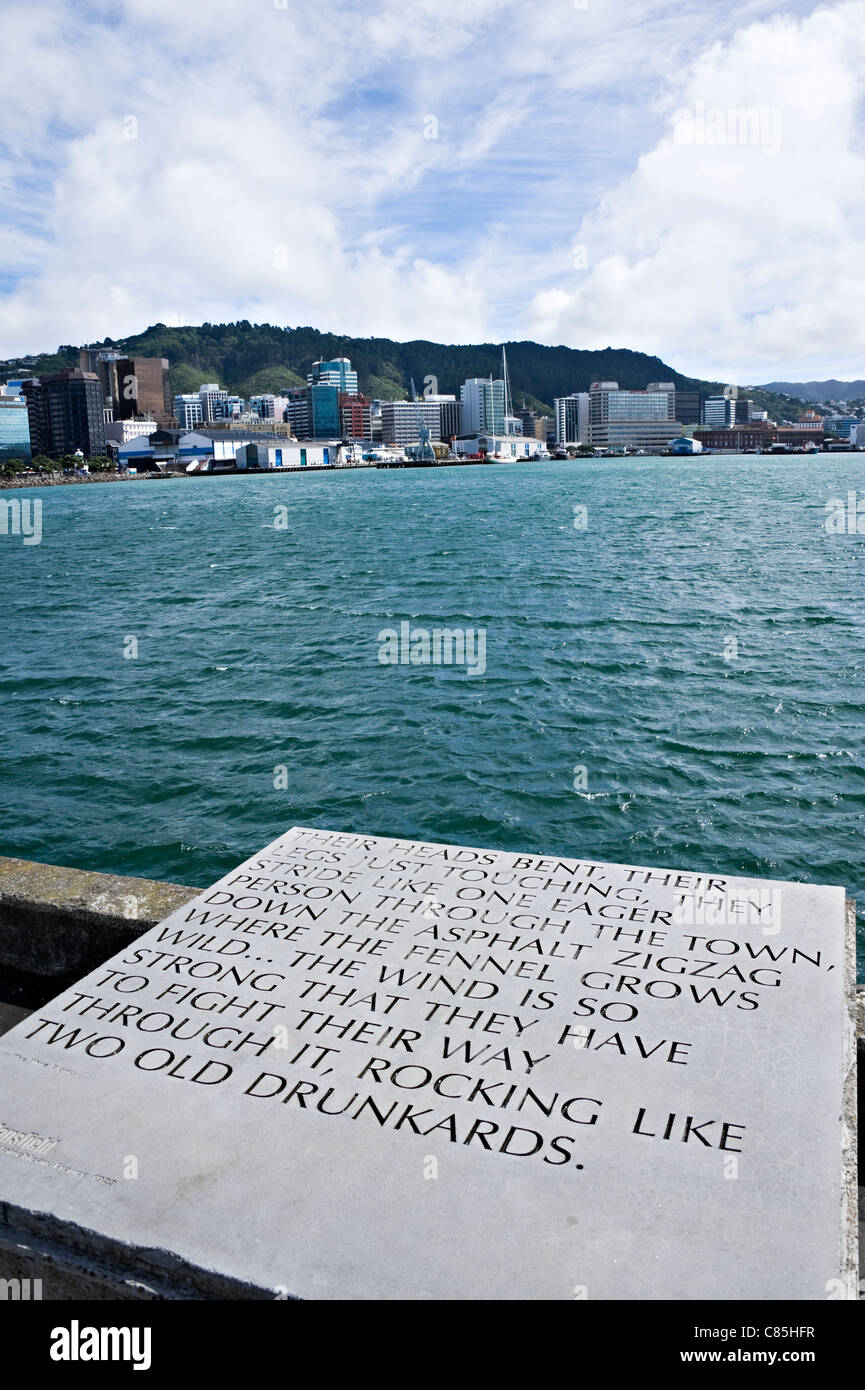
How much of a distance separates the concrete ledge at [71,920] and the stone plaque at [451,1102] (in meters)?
0.54

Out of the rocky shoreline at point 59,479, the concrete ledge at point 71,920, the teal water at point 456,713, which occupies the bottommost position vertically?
the teal water at point 456,713

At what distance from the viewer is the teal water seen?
12969mm

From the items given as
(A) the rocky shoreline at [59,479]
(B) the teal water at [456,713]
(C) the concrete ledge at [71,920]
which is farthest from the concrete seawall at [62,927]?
(A) the rocky shoreline at [59,479]

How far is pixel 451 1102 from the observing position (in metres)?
4.39

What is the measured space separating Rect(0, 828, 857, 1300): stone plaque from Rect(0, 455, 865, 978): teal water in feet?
20.3

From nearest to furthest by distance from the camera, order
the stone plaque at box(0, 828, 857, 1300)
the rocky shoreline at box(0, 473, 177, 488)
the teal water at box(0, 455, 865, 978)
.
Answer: the stone plaque at box(0, 828, 857, 1300)
the teal water at box(0, 455, 865, 978)
the rocky shoreline at box(0, 473, 177, 488)

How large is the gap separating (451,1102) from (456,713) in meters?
13.7

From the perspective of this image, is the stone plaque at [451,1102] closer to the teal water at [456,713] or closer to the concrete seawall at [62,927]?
the concrete seawall at [62,927]

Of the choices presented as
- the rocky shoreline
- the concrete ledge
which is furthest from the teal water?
the rocky shoreline

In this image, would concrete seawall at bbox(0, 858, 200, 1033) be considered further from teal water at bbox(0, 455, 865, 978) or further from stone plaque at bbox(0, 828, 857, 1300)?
teal water at bbox(0, 455, 865, 978)

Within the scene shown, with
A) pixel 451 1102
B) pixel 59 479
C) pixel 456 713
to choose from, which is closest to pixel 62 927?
pixel 451 1102

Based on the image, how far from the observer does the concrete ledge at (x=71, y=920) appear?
6527 mm

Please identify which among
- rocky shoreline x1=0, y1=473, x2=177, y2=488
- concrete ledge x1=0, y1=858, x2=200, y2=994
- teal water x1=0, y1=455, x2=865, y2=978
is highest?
rocky shoreline x1=0, y1=473, x2=177, y2=488
